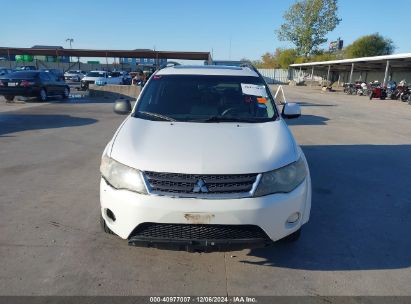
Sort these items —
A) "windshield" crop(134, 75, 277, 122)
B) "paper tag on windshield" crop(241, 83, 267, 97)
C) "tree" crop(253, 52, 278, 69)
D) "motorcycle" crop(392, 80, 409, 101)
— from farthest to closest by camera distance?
"tree" crop(253, 52, 278, 69)
"motorcycle" crop(392, 80, 409, 101)
"paper tag on windshield" crop(241, 83, 267, 97)
"windshield" crop(134, 75, 277, 122)

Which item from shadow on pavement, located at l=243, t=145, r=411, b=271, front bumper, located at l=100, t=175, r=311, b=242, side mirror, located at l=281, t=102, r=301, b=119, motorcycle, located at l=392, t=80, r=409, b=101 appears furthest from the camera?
motorcycle, located at l=392, t=80, r=409, b=101

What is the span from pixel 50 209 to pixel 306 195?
124 inches

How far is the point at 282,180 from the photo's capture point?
3.09m

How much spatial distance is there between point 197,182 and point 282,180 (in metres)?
0.72

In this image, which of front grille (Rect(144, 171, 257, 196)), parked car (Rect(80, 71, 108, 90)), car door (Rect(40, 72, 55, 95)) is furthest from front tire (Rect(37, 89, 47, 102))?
front grille (Rect(144, 171, 257, 196))

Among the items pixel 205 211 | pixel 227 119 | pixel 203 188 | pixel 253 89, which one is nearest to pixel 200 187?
pixel 203 188

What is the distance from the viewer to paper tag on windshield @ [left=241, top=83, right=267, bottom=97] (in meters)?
4.52

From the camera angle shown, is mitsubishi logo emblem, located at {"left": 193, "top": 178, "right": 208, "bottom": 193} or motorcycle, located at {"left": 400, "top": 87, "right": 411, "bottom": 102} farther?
motorcycle, located at {"left": 400, "top": 87, "right": 411, "bottom": 102}

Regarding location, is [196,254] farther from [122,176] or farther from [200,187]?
[122,176]

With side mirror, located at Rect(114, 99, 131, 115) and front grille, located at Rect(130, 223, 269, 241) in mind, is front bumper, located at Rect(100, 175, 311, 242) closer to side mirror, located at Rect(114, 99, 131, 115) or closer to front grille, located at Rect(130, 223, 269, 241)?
front grille, located at Rect(130, 223, 269, 241)

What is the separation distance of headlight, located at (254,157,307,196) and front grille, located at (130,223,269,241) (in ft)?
1.05

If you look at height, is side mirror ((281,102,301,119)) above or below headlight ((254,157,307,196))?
above

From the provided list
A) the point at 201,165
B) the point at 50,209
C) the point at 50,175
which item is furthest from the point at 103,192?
the point at 50,175

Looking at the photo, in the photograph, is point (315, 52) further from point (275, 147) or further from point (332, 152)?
point (275, 147)
